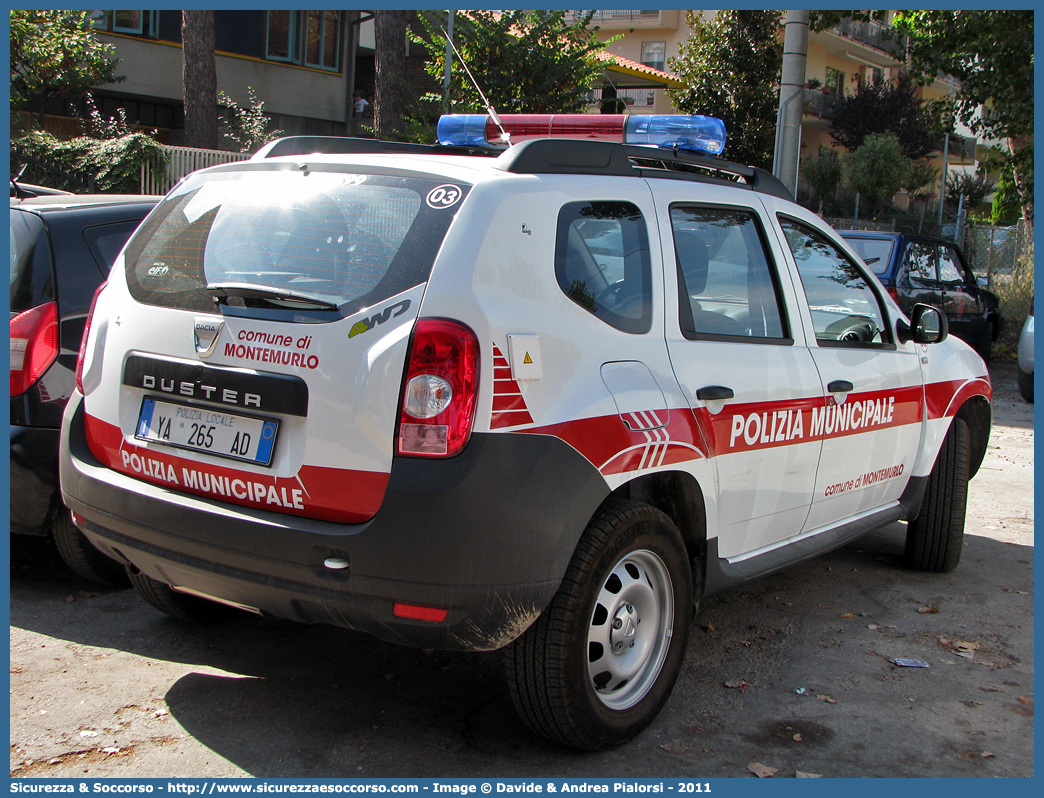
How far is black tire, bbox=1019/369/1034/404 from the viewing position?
11.5 meters

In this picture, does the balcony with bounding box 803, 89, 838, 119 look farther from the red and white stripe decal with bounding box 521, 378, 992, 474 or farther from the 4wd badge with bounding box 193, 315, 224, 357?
the 4wd badge with bounding box 193, 315, 224, 357

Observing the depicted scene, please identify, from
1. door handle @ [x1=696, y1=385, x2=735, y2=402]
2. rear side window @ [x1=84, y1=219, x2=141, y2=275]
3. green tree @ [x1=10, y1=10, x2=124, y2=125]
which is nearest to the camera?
door handle @ [x1=696, y1=385, x2=735, y2=402]

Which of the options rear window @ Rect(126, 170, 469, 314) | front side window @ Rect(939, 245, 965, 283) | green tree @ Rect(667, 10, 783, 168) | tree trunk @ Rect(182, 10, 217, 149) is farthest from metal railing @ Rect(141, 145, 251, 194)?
rear window @ Rect(126, 170, 469, 314)

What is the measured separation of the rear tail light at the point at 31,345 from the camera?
4062 mm

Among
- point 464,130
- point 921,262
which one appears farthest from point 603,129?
point 921,262

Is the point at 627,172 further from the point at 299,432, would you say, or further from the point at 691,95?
the point at 691,95

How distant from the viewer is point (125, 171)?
19578mm

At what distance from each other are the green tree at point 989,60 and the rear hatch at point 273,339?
15.6 m

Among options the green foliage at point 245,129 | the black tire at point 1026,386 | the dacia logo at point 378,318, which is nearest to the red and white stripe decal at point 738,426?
the dacia logo at point 378,318

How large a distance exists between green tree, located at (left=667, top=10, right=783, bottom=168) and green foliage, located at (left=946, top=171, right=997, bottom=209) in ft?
51.3

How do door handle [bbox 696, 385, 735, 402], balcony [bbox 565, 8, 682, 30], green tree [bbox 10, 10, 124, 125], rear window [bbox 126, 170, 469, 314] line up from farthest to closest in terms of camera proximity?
balcony [bbox 565, 8, 682, 30] → green tree [bbox 10, 10, 124, 125] → door handle [bbox 696, 385, 735, 402] → rear window [bbox 126, 170, 469, 314]

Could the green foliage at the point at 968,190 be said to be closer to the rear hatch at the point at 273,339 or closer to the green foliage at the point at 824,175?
the green foliage at the point at 824,175

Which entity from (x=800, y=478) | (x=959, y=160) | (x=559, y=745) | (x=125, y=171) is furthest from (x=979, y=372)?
(x=959, y=160)

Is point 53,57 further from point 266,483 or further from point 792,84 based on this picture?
point 266,483
